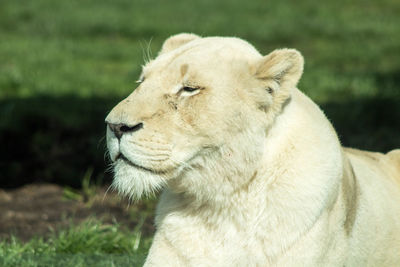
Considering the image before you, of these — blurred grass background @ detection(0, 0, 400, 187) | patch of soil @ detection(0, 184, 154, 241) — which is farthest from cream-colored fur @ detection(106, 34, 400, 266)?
patch of soil @ detection(0, 184, 154, 241)

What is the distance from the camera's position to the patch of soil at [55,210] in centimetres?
616

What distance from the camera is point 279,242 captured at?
144 inches

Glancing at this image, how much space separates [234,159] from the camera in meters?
3.64

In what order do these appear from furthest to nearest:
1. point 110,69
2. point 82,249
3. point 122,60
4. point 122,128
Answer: point 122,60 < point 110,69 < point 82,249 < point 122,128

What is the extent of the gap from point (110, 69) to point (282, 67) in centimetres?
731

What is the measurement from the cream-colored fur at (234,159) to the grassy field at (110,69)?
99 centimetres

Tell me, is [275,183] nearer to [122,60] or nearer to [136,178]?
[136,178]

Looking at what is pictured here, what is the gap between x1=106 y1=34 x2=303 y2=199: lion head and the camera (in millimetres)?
3578

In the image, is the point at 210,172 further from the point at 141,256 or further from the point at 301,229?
the point at 141,256

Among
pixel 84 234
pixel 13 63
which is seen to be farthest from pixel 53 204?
pixel 13 63

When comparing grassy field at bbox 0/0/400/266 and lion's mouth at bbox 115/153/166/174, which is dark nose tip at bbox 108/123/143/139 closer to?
lion's mouth at bbox 115/153/166/174

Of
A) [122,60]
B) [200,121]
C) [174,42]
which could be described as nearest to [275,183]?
[200,121]

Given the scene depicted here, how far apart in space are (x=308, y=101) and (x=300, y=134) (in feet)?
1.09

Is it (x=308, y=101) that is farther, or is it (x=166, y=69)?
(x=308, y=101)
